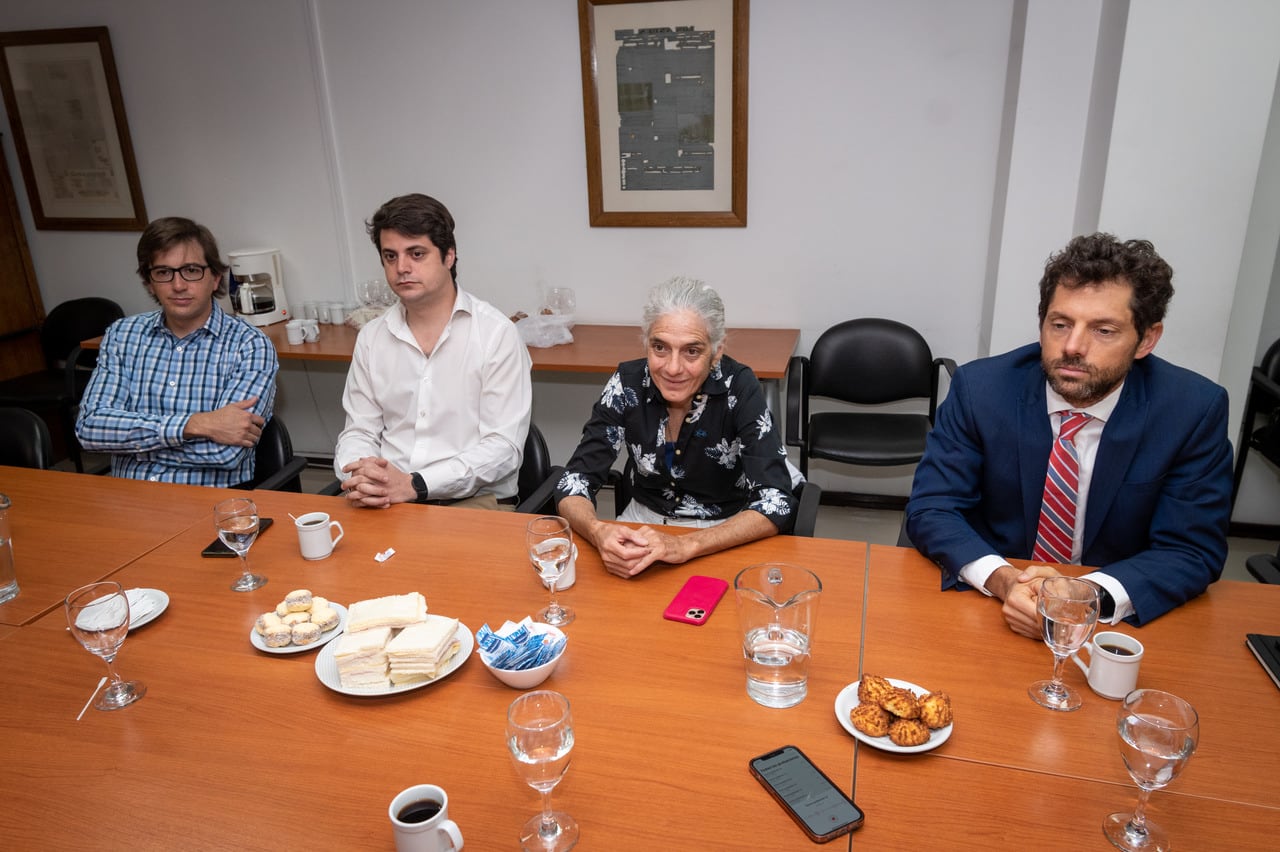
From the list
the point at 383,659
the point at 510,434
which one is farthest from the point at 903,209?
the point at 383,659

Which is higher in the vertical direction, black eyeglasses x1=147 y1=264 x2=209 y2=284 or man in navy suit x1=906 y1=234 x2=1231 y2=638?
black eyeglasses x1=147 y1=264 x2=209 y2=284

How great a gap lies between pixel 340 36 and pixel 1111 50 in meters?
3.46

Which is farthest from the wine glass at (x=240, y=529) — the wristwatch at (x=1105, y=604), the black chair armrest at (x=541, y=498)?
the wristwatch at (x=1105, y=604)

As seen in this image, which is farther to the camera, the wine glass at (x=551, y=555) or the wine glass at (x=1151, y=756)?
the wine glass at (x=551, y=555)

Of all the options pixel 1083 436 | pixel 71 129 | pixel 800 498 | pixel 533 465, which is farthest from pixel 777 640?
pixel 71 129

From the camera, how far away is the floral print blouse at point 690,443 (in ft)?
7.00

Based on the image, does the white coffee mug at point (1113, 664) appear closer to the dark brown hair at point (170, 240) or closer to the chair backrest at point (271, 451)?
the chair backrest at point (271, 451)

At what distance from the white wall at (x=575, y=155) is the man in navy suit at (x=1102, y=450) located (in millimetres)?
1401

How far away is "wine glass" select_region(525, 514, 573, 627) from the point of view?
1.59 m

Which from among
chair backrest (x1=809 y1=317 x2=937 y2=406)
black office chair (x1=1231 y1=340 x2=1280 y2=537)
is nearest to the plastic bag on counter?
chair backrest (x1=809 y1=317 x2=937 y2=406)

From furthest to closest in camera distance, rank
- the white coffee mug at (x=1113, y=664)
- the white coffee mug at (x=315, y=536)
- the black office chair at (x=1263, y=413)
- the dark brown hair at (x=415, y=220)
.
Answer: the black office chair at (x=1263, y=413) → the dark brown hair at (x=415, y=220) → the white coffee mug at (x=315, y=536) → the white coffee mug at (x=1113, y=664)

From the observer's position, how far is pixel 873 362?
12.2 feet

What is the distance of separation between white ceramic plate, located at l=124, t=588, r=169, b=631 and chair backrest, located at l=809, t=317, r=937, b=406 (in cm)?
277

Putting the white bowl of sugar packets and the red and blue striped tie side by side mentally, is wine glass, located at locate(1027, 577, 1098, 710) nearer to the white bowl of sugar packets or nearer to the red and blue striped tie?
the red and blue striped tie
